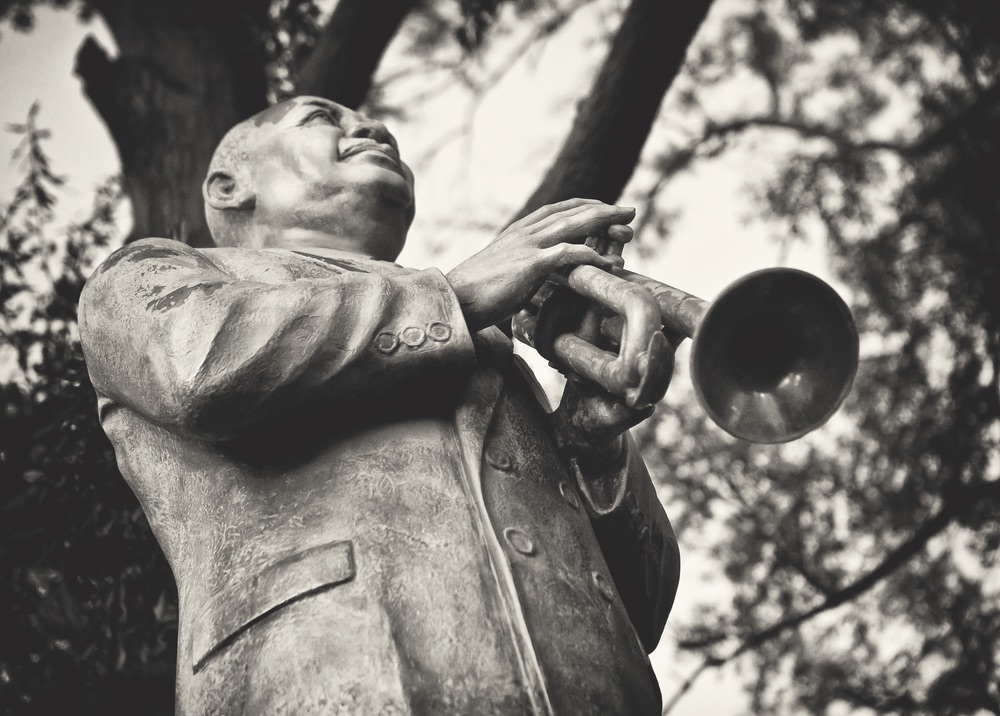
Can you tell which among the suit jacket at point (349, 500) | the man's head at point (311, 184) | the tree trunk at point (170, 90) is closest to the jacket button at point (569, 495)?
the suit jacket at point (349, 500)

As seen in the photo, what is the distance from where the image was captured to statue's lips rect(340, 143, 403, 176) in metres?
4.19

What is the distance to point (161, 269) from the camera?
3.44 metres

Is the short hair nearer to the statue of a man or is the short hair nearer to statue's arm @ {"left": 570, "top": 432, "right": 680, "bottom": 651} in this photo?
the statue of a man

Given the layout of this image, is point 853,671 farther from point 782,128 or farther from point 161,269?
point 161,269

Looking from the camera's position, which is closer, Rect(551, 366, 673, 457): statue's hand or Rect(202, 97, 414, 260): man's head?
Rect(551, 366, 673, 457): statue's hand

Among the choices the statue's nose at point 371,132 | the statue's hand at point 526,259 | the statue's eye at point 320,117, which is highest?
the statue's eye at point 320,117

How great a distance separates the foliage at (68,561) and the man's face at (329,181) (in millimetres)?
1261

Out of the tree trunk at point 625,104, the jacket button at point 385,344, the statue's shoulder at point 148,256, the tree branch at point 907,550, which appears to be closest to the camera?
the jacket button at point 385,344

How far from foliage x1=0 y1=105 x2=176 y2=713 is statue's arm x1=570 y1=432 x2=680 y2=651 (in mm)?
1691

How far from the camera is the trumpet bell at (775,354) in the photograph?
3064mm

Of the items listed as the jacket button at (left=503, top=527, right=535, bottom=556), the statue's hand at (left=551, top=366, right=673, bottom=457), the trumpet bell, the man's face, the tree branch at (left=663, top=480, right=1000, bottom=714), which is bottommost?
the jacket button at (left=503, top=527, right=535, bottom=556)

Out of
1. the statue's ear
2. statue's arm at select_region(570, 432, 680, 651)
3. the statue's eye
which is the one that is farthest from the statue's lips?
statue's arm at select_region(570, 432, 680, 651)

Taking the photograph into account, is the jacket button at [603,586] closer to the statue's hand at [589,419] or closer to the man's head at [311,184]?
the statue's hand at [589,419]

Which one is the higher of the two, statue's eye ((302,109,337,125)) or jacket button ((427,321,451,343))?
statue's eye ((302,109,337,125))
